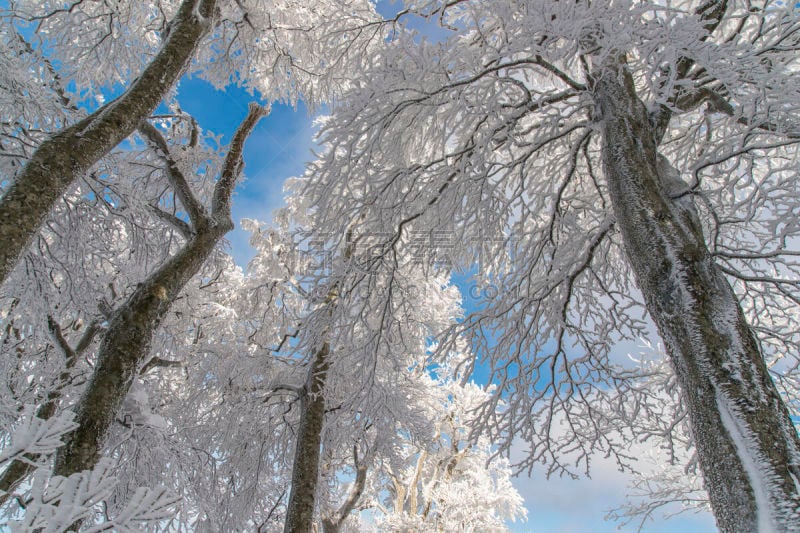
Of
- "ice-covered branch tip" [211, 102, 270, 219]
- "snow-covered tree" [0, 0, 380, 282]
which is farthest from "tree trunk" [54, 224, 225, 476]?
"snow-covered tree" [0, 0, 380, 282]

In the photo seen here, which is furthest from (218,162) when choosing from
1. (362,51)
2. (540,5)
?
(540,5)

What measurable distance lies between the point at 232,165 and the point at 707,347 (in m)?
5.66

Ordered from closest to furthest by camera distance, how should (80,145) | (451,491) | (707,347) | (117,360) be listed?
(707,347) < (80,145) < (117,360) < (451,491)

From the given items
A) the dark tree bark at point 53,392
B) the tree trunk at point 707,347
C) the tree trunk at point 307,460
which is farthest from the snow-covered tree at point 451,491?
the tree trunk at point 707,347

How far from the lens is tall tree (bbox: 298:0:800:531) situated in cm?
224

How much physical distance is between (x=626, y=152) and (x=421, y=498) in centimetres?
1198

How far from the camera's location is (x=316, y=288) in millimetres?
4148

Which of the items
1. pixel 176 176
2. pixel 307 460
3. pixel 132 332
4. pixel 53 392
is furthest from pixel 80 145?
pixel 53 392

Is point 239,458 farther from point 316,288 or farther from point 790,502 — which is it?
point 790,502

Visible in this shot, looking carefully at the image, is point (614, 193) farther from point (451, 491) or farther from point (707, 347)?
point (451, 491)

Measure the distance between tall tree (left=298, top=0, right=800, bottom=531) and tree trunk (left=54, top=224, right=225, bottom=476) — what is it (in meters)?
1.68

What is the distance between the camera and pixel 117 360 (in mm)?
3736

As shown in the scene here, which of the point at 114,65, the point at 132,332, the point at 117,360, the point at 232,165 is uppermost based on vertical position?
the point at 114,65

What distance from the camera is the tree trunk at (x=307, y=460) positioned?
18.1ft
